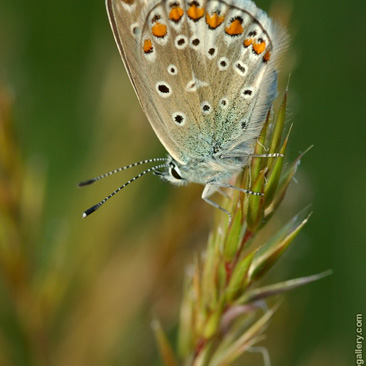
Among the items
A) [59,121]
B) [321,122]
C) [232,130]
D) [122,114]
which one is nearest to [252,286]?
[232,130]

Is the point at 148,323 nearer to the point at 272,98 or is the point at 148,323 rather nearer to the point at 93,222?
the point at 93,222

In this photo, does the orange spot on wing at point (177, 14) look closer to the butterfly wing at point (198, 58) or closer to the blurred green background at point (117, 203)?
the butterfly wing at point (198, 58)

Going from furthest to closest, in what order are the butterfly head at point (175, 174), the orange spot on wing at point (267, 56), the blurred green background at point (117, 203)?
the butterfly head at point (175, 174) → the orange spot on wing at point (267, 56) → the blurred green background at point (117, 203)

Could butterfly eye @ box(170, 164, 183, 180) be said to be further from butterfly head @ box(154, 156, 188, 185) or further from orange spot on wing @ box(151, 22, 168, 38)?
orange spot on wing @ box(151, 22, 168, 38)

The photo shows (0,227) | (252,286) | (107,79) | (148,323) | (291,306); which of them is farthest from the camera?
(107,79)

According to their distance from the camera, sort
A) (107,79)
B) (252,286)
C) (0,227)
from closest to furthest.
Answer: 1. (252,286)
2. (0,227)
3. (107,79)

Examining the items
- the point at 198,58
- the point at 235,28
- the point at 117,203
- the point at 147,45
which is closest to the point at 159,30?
the point at 147,45

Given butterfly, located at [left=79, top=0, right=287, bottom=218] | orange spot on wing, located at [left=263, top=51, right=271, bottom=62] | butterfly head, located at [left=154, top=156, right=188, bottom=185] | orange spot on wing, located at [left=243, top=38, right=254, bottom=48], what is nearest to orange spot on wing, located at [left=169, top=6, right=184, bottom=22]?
butterfly, located at [left=79, top=0, right=287, bottom=218]

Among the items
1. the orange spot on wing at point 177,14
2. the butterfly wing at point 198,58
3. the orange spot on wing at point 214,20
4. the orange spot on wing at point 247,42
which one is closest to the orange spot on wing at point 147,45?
the butterfly wing at point 198,58

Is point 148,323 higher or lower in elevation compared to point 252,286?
lower
